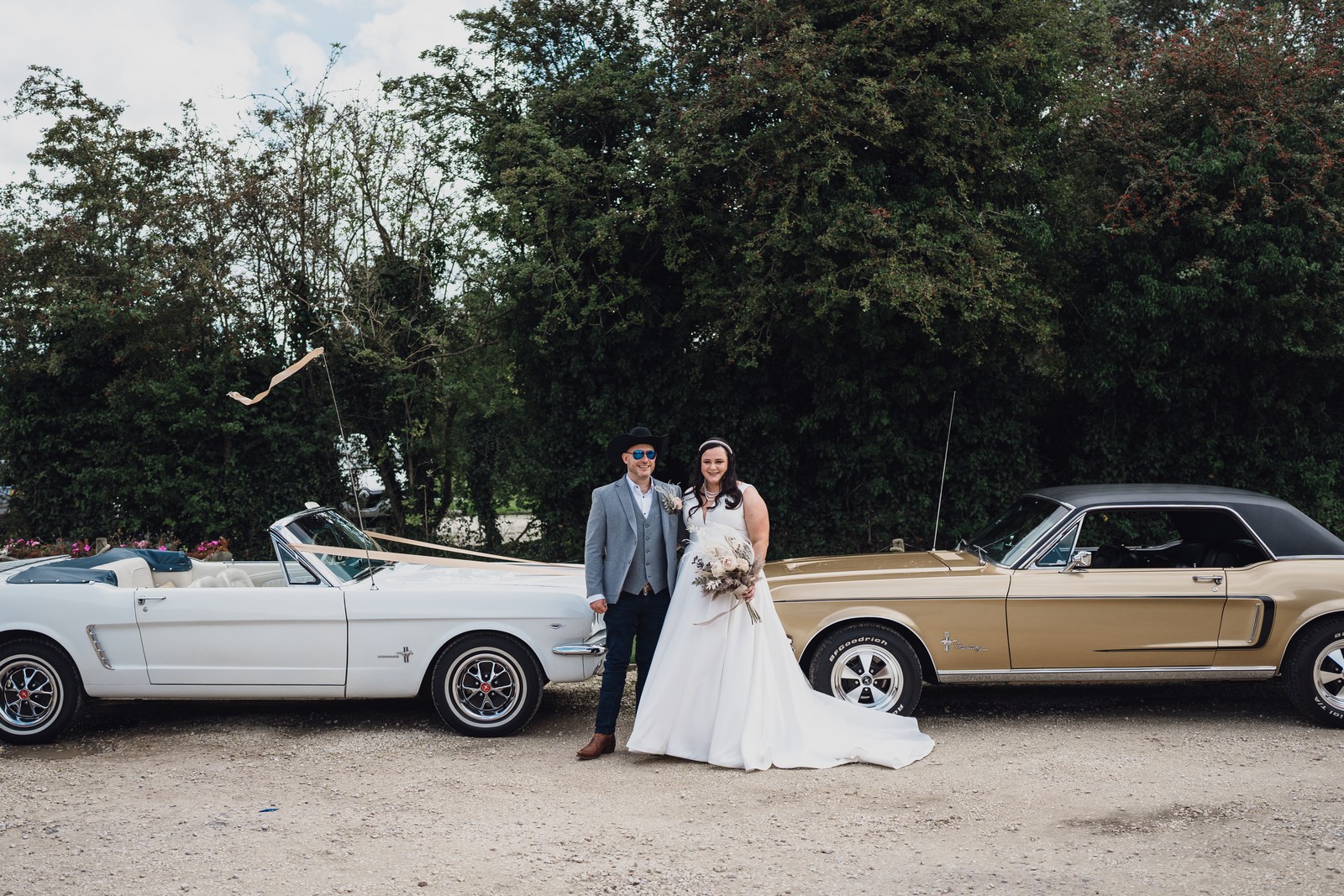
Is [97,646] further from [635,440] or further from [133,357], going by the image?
[133,357]

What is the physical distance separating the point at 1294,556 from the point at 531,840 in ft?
17.7

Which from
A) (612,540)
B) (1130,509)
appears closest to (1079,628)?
(1130,509)

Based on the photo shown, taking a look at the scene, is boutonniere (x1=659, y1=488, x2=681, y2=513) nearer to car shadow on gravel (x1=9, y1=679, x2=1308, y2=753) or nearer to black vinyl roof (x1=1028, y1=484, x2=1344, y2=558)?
car shadow on gravel (x1=9, y1=679, x2=1308, y2=753)

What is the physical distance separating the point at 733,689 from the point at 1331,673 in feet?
13.2

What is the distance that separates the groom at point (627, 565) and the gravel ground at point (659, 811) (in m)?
0.50

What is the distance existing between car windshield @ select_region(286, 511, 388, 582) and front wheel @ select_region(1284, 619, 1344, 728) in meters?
6.34

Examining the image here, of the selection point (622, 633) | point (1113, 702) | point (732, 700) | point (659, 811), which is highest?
point (622, 633)

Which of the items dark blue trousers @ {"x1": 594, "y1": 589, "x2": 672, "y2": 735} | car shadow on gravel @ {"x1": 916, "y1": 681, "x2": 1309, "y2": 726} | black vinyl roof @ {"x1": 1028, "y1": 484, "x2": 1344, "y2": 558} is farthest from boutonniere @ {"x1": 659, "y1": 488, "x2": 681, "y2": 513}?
black vinyl roof @ {"x1": 1028, "y1": 484, "x2": 1344, "y2": 558}

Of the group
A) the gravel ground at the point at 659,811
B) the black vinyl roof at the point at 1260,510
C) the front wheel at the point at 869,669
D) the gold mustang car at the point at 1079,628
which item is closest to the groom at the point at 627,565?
the gravel ground at the point at 659,811

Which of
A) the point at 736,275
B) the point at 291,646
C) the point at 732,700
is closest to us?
the point at 732,700

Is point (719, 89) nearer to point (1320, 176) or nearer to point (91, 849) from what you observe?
point (1320, 176)

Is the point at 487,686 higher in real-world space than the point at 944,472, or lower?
lower

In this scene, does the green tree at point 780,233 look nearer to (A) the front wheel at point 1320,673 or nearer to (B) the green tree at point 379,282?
(B) the green tree at point 379,282

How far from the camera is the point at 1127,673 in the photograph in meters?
6.88
